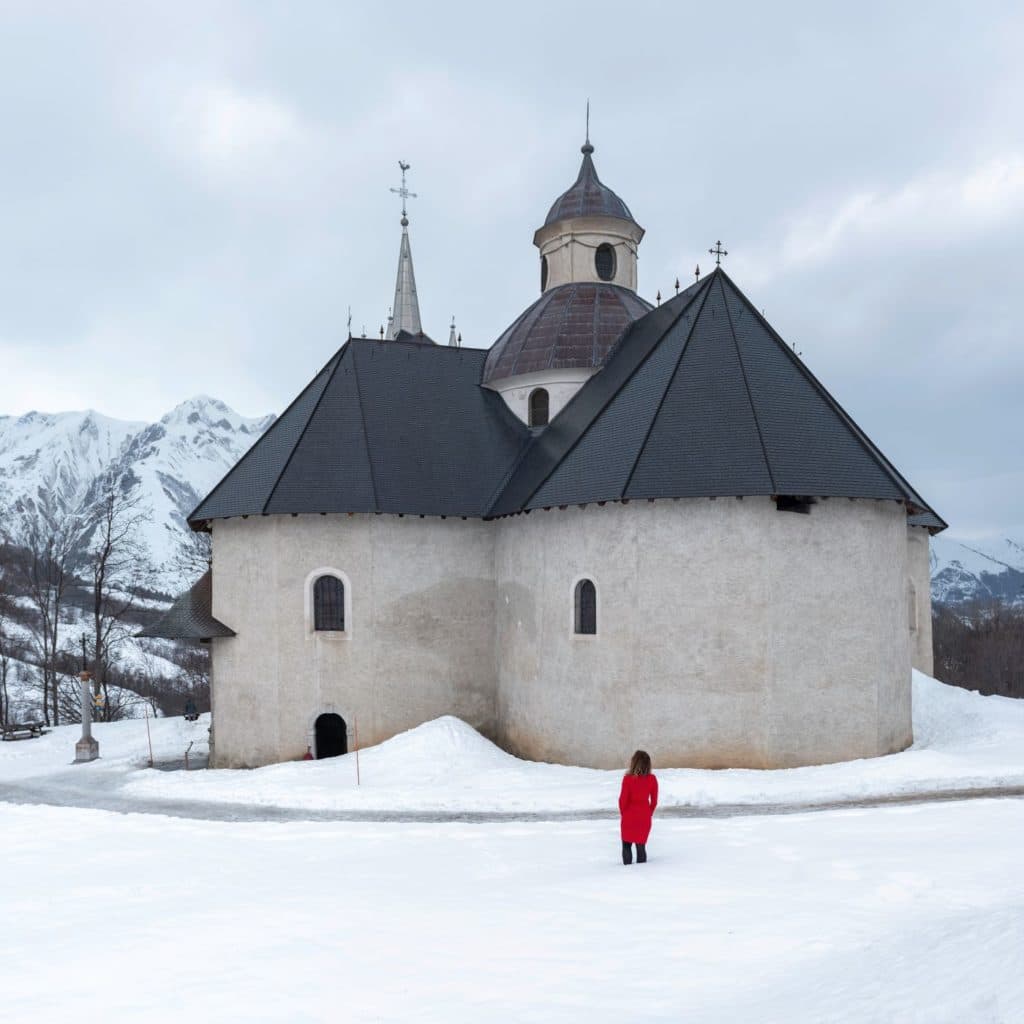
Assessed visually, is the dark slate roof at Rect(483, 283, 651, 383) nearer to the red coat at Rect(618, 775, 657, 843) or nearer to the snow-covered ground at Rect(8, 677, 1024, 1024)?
the snow-covered ground at Rect(8, 677, 1024, 1024)

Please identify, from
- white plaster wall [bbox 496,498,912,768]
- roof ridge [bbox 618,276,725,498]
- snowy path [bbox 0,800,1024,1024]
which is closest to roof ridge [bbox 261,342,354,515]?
roof ridge [bbox 618,276,725,498]

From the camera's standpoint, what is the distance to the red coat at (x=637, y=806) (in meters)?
12.2

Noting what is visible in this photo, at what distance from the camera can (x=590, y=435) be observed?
23000mm

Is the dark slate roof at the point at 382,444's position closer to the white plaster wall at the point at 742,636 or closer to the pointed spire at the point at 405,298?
the white plaster wall at the point at 742,636

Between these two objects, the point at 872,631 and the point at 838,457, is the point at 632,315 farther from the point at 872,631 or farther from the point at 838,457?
the point at 872,631

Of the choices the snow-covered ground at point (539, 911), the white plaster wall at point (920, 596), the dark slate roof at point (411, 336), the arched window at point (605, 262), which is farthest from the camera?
the dark slate roof at point (411, 336)

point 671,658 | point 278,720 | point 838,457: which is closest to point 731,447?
point 838,457

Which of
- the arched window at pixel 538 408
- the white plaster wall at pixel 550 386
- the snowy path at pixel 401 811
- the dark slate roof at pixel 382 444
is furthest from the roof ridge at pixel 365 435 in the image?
the snowy path at pixel 401 811

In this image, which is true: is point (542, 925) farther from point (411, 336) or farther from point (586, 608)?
point (411, 336)

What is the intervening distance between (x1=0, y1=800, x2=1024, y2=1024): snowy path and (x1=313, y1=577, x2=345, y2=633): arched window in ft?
30.2

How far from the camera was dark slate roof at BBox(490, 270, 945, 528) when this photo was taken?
20266mm

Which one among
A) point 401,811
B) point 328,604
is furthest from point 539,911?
point 328,604

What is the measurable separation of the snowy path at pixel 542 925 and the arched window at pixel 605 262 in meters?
21.0

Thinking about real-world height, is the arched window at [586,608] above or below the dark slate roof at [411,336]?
below
